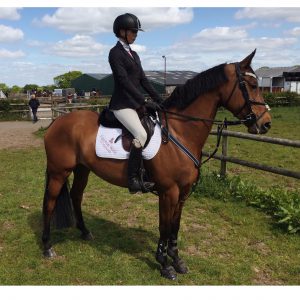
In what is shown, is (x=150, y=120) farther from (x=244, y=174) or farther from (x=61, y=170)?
(x=244, y=174)

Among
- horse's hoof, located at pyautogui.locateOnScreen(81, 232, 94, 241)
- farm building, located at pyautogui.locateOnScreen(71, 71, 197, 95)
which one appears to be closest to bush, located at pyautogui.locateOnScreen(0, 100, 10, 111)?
horse's hoof, located at pyautogui.locateOnScreen(81, 232, 94, 241)

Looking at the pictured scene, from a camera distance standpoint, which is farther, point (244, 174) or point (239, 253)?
point (244, 174)

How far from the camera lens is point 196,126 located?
14.4 ft

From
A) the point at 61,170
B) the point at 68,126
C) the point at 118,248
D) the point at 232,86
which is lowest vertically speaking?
the point at 118,248

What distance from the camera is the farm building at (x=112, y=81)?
50688 millimetres

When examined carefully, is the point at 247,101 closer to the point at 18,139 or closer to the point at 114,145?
the point at 114,145

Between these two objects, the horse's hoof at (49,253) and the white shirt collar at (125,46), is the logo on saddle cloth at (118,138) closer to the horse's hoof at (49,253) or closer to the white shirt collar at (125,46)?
the white shirt collar at (125,46)

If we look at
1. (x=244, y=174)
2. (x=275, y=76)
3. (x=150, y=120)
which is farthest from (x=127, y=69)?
(x=275, y=76)

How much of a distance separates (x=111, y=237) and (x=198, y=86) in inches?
109

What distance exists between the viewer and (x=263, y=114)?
13.0 feet

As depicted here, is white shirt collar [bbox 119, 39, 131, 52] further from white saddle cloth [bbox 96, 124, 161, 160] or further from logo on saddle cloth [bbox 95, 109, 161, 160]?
white saddle cloth [bbox 96, 124, 161, 160]

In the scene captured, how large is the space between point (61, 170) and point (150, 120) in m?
1.55

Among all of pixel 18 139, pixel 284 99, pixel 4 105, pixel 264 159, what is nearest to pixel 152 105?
pixel 264 159

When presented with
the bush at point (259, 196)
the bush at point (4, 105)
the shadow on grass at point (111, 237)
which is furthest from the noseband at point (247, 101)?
the bush at point (4, 105)
